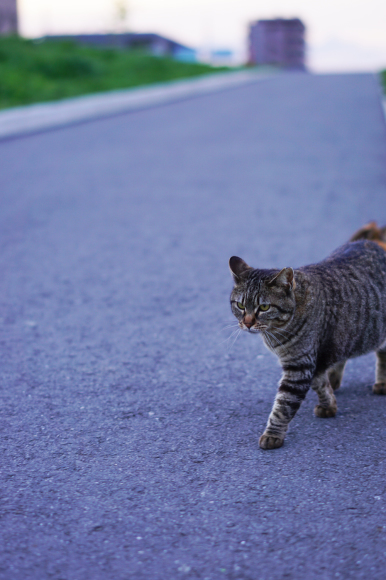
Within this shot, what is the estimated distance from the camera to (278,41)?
132 meters

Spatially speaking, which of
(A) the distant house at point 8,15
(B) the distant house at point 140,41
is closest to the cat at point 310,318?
(A) the distant house at point 8,15

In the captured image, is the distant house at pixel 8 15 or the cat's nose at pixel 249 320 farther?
the distant house at pixel 8 15

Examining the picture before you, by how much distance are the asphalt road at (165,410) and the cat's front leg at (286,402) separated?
0.06m

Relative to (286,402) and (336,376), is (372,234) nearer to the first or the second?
(336,376)

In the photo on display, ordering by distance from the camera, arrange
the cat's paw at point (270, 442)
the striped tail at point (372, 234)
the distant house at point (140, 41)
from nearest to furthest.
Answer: the cat's paw at point (270, 442) < the striped tail at point (372, 234) < the distant house at point (140, 41)

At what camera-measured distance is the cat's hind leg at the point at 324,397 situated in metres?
3.43

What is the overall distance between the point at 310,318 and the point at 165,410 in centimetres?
92

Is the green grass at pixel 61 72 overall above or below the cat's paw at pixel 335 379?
above

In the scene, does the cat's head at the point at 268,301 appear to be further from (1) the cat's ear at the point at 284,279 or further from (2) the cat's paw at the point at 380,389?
(2) the cat's paw at the point at 380,389

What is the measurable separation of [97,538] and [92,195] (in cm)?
749

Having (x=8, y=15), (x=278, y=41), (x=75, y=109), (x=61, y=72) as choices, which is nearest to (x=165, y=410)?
(x=75, y=109)

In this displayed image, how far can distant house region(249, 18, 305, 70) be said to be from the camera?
128500 millimetres

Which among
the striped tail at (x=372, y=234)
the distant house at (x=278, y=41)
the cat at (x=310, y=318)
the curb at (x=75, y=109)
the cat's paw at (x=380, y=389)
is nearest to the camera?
the cat at (x=310, y=318)

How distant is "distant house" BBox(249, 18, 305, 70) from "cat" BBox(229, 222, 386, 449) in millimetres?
126792
